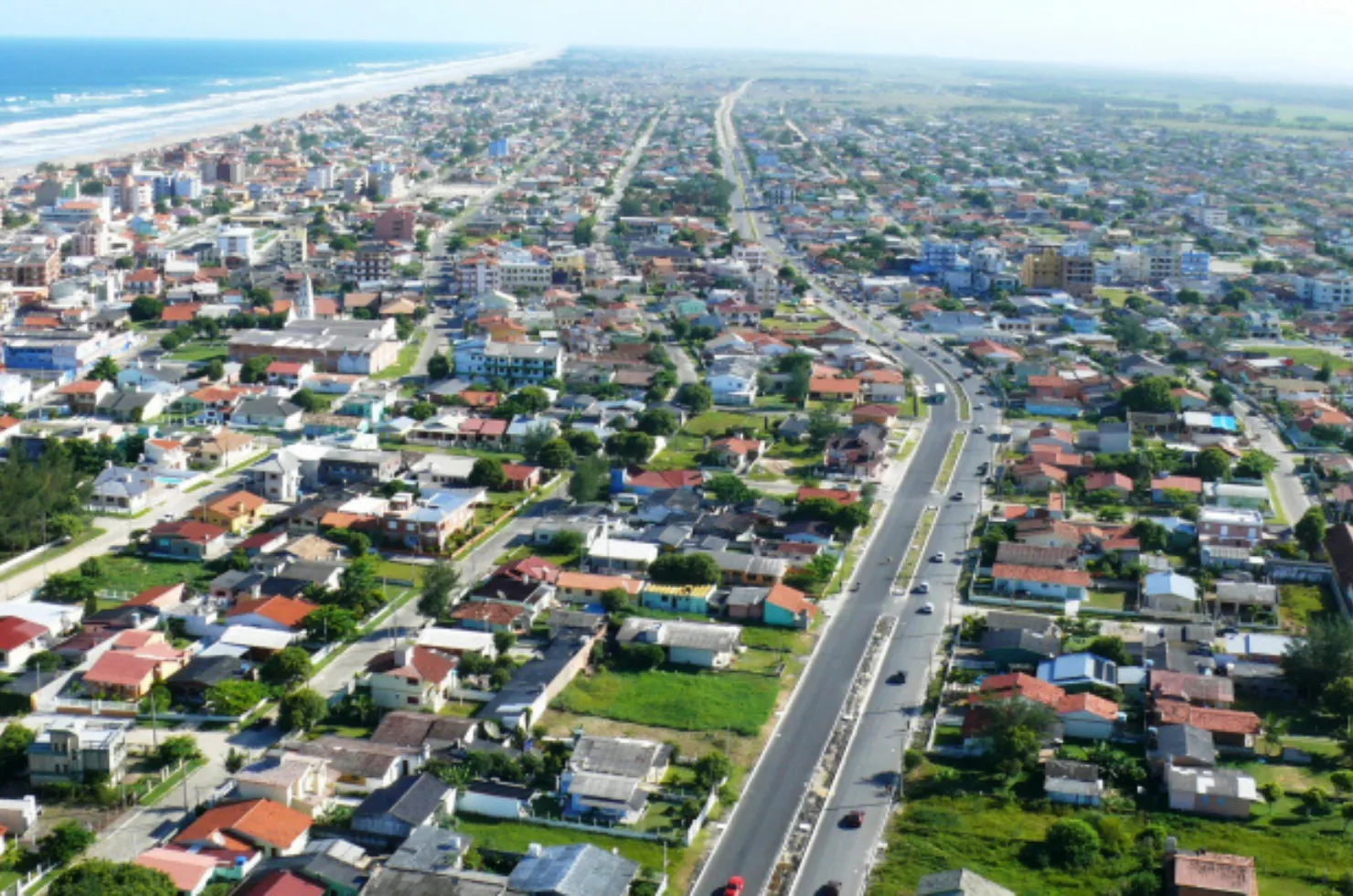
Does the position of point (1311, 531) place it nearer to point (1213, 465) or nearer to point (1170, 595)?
point (1213, 465)

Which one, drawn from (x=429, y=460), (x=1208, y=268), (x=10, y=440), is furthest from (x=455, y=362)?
(x=1208, y=268)

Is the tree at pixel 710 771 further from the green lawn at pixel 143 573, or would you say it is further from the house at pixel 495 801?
the green lawn at pixel 143 573

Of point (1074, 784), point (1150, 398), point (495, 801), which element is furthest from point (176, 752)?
point (1150, 398)

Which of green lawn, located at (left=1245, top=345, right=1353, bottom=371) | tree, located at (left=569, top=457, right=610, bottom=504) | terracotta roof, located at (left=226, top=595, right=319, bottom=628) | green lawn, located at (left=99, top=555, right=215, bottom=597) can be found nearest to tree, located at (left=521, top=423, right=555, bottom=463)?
tree, located at (left=569, top=457, right=610, bottom=504)

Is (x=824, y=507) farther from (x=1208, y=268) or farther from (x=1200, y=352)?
(x=1208, y=268)

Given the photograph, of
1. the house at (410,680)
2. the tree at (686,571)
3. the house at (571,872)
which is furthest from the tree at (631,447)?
the house at (571,872)
